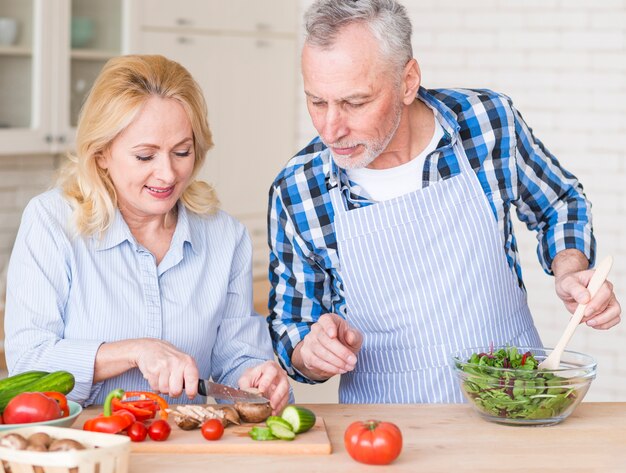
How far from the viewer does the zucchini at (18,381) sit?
199cm

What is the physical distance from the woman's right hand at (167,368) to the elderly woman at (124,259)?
4cm

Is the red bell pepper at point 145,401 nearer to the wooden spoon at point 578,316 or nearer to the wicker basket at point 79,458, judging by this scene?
the wicker basket at point 79,458

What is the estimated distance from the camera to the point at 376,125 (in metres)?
2.38

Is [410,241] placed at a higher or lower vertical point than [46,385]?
higher

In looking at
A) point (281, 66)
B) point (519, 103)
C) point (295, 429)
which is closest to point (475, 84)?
point (519, 103)

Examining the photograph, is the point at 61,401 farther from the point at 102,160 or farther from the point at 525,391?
the point at 525,391

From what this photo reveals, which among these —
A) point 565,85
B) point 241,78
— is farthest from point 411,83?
point 241,78

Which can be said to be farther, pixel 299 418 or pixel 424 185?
pixel 424 185

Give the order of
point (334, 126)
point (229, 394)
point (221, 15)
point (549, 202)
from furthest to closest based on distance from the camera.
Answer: point (221, 15)
point (549, 202)
point (334, 126)
point (229, 394)

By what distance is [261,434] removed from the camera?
1.97m

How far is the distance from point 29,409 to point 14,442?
0.22 m

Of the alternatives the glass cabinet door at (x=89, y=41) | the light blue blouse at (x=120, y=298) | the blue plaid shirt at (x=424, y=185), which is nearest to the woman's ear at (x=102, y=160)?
the light blue blouse at (x=120, y=298)

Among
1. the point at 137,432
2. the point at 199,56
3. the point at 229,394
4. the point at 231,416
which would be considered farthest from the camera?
the point at 199,56

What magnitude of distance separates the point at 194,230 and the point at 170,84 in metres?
0.39
